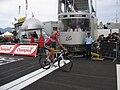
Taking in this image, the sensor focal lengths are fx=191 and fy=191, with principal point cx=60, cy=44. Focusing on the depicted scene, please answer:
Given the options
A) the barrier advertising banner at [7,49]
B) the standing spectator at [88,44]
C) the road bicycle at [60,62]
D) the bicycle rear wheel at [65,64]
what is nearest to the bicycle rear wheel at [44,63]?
the road bicycle at [60,62]

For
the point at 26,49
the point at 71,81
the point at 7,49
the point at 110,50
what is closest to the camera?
the point at 71,81

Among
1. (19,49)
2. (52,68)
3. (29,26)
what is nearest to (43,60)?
(52,68)

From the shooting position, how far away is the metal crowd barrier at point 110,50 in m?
12.9

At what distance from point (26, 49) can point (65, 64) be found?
711 cm

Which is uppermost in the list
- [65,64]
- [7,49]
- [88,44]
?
[88,44]

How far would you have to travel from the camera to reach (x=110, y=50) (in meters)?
13.4

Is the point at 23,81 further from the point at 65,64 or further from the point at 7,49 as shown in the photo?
the point at 7,49

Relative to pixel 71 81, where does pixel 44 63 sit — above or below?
above

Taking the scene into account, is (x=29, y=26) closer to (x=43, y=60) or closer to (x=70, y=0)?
(x=70, y=0)

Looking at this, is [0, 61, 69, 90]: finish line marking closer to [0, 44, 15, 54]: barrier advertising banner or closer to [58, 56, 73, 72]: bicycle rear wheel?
[58, 56, 73, 72]: bicycle rear wheel

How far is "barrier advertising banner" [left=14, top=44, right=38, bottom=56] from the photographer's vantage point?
613 inches

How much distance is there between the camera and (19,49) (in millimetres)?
16344

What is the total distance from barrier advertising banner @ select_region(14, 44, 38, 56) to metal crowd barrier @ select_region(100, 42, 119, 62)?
5.37 meters

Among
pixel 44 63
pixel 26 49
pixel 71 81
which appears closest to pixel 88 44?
pixel 44 63
